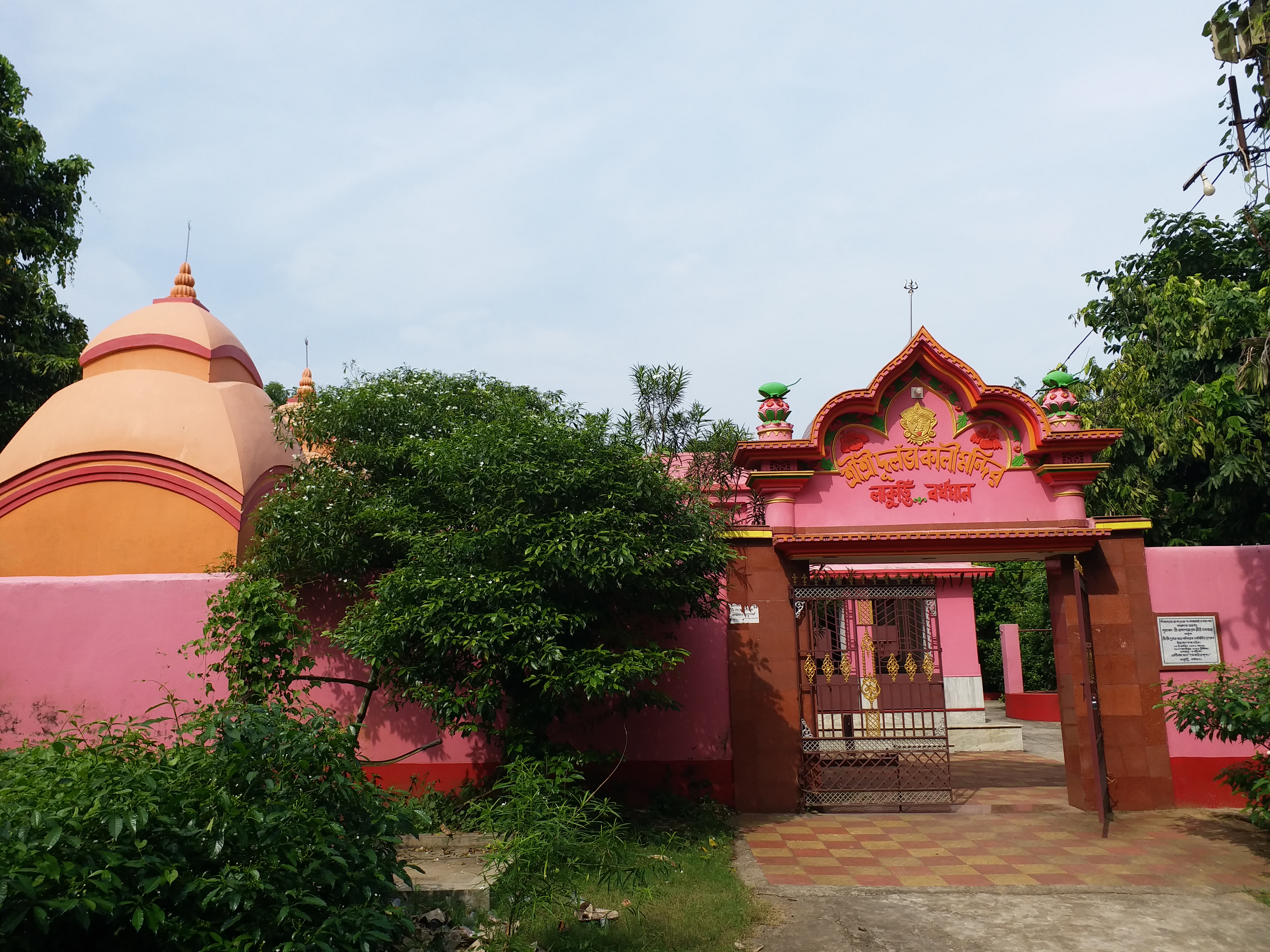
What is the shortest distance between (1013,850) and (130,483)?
913 cm

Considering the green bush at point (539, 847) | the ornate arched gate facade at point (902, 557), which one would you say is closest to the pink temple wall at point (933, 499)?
the ornate arched gate facade at point (902, 557)

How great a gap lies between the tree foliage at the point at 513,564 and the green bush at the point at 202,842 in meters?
2.51

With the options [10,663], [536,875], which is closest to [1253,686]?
[536,875]

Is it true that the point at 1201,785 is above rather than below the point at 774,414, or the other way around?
below

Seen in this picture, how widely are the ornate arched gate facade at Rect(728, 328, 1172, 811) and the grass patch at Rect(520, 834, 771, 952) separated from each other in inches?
82.5

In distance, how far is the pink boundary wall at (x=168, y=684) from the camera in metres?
8.12

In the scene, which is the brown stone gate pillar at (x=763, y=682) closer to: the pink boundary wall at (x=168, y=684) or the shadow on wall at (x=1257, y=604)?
the pink boundary wall at (x=168, y=684)

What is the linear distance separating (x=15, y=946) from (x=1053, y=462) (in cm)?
818

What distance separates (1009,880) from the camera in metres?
6.05

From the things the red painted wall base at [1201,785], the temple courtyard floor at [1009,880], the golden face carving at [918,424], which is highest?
the golden face carving at [918,424]

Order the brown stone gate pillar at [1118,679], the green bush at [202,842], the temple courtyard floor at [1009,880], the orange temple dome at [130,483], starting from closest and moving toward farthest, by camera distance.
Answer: the green bush at [202,842], the temple courtyard floor at [1009,880], the brown stone gate pillar at [1118,679], the orange temple dome at [130,483]

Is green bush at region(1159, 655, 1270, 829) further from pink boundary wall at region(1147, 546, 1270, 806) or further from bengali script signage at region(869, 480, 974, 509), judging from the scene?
bengali script signage at region(869, 480, 974, 509)

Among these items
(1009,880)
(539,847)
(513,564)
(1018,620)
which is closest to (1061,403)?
(1009,880)

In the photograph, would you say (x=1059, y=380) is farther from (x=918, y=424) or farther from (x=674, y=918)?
(x=674, y=918)
